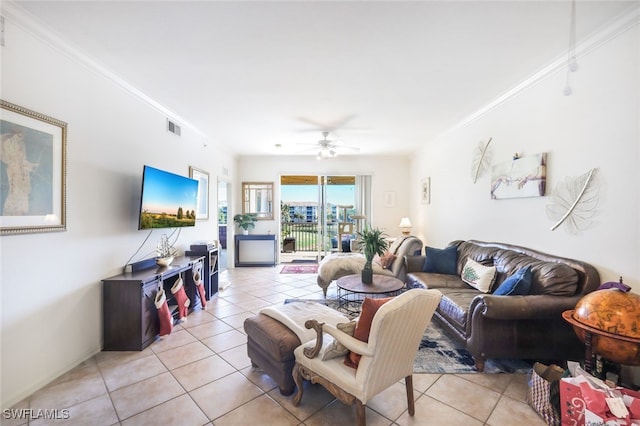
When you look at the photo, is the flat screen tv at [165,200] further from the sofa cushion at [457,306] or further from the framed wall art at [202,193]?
the sofa cushion at [457,306]

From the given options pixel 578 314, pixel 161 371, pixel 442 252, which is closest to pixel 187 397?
pixel 161 371

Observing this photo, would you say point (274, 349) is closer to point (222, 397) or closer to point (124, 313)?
point (222, 397)

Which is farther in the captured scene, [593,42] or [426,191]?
[426,191]

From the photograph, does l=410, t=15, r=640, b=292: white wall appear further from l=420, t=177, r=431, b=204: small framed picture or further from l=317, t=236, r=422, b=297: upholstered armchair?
l=420, t=177, r=431, b=204: small framed picture

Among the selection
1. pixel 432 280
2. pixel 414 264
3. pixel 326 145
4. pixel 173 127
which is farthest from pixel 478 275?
pixel 173 127

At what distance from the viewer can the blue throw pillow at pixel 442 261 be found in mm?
3793

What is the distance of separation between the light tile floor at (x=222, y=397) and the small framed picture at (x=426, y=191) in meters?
3.82

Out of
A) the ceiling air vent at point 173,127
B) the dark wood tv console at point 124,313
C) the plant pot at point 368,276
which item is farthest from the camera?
the ceiling air vent at point 173,127

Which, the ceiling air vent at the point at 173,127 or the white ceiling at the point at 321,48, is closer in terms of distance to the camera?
the white ceiling at the point at 321,48

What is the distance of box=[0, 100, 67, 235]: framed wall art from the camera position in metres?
1.83

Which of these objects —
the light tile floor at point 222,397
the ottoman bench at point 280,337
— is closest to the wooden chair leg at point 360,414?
the light tile floor at point 222,397

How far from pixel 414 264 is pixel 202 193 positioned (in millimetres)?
3799

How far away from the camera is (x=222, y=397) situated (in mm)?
1986

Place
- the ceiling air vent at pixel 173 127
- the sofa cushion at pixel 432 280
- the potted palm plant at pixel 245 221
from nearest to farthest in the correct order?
the sofa cushion at pixel 432 280 < the ceiling air vent at pixel 173 127 < the potted palm plant at pixel 245 221
